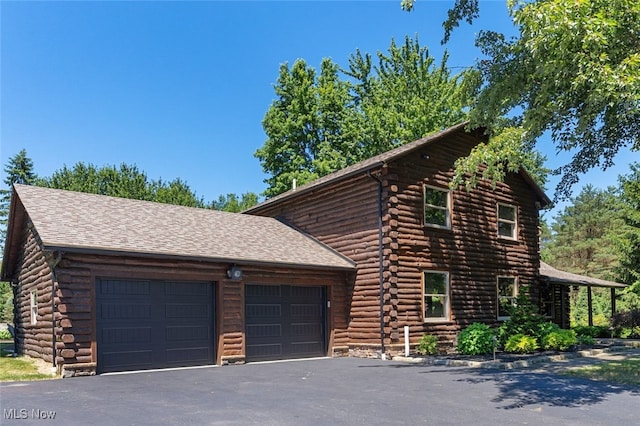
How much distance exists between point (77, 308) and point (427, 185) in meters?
10.7

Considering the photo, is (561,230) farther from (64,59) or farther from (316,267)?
(64,59)

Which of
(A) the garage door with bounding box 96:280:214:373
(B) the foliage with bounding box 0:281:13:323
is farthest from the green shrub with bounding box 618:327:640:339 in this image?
(B) the foliage with bounding box 0:281:13:323

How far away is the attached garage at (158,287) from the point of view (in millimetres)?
11711

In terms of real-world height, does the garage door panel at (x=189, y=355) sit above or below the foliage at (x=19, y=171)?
below

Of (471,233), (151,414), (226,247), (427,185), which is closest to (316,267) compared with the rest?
Result: (226,247)

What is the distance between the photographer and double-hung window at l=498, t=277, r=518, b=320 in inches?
749

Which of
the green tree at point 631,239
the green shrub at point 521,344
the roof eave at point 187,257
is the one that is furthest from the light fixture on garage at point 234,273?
the green tree at point 631,239

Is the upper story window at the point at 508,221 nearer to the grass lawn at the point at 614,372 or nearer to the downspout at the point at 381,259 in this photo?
the downspout at the point at 381,259

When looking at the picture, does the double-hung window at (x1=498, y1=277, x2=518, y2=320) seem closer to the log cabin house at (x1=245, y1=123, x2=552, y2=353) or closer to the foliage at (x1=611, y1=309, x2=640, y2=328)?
the log cabin house at (x1=245, y1=123, x2=552, y2=353)

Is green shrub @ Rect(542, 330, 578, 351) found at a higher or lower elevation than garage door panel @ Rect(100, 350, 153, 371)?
lower

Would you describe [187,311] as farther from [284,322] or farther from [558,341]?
[558,341]

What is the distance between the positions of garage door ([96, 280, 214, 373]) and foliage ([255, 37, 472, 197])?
20.5m

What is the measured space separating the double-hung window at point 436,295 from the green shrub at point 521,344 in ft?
6.71

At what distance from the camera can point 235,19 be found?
61.6ft
